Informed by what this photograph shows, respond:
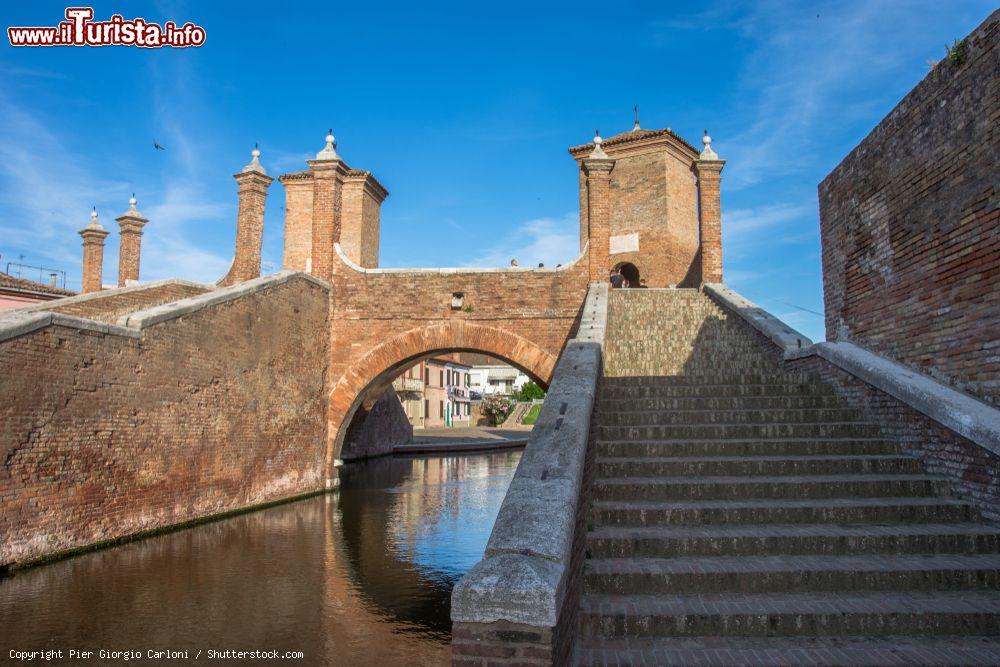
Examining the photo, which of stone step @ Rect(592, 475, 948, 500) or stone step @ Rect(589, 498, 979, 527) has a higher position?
stone step @ Rect(592, 475, 948, 500)

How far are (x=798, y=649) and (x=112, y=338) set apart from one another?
857 centimetres

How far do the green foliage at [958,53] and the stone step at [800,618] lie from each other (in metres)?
4.88

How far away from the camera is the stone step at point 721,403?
256 inches

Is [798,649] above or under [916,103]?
under

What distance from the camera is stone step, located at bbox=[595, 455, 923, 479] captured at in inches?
206

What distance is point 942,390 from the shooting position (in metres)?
5.38

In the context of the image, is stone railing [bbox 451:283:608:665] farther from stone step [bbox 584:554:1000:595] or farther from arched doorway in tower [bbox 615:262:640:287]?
arched doorway in tower [bbox 615:262:640:287]

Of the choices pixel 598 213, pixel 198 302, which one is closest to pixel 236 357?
pixel 198 302

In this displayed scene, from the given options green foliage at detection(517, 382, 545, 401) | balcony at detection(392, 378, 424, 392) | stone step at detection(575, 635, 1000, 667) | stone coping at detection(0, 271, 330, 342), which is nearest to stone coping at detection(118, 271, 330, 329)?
stone coping at detection(0, 271, 330, 342)

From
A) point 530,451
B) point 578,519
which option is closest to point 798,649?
point 578,519

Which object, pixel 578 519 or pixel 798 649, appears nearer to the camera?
pixel 798 649

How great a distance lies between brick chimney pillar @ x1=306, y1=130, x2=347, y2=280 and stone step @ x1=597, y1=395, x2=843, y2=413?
8.84 m

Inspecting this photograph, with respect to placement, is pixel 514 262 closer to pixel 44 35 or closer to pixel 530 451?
pixel 44 35

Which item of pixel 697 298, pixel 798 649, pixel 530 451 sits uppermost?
pixel 697 298
